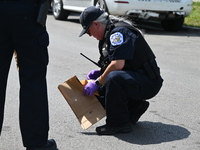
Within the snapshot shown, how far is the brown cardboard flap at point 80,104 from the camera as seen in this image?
15.1 feet

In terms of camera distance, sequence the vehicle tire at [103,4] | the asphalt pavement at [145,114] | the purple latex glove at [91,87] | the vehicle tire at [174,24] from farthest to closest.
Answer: the vehicle tire at [174,24], the vehicle tire at [103,4], the purple latex glove at [91,87], the asphalt pavement at [145,114]

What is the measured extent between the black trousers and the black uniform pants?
784 mm

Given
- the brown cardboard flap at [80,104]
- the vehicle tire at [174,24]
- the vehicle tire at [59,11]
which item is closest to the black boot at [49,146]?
the brown cardboard flap at [80,104]

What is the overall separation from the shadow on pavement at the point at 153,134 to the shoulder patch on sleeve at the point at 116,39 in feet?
2.65

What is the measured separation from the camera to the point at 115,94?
14.6 ft

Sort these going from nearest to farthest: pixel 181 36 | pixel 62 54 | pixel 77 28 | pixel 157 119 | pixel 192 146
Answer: pixel 192 146 → pixel 157 119 → pixel 62 54 → pixel 181 36 → pixel 77 28

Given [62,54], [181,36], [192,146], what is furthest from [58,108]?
[181,36]

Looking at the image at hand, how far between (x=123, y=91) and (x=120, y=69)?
19cm

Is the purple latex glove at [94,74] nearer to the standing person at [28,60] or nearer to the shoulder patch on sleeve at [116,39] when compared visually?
the shoulder patch on sleeve at [116,39]

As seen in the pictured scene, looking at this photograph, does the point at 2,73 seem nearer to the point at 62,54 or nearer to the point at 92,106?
the point at 92,106

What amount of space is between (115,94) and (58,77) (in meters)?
2.54

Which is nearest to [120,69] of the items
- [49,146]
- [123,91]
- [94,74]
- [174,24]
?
[123,91]

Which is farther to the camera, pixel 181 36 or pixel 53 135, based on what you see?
pixel 181 36

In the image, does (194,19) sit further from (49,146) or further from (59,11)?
(49,146)
